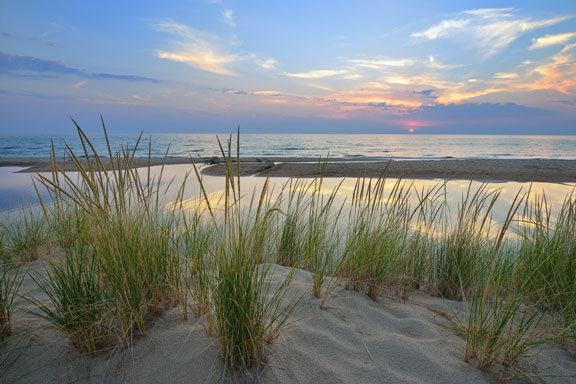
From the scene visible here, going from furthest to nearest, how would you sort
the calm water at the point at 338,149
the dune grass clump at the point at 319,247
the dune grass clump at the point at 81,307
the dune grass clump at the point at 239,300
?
the calm water at the point at 338,149 < the dune grass clump at the point at 319,247 < the dune grass clump at the point at 81,307 < the dune grass clump at the point at 239,300

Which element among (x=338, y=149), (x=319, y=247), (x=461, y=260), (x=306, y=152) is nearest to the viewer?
(x=319, y=247)

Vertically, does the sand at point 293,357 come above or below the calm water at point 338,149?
below

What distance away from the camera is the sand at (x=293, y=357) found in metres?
A: 1.45

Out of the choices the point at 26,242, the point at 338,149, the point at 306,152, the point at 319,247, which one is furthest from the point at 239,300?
the point at 338,149

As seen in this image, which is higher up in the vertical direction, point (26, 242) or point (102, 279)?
point (102, 279)

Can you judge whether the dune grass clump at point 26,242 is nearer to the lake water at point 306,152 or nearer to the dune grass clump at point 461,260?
the lake water at point 306,152

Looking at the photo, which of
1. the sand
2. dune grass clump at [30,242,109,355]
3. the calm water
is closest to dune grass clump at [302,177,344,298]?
the sand

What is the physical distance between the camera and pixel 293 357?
1.56m

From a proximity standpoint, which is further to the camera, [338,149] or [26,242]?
[338,149]

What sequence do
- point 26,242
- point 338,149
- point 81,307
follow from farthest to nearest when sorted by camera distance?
point 338,149 → point 26,242 → point 81,307

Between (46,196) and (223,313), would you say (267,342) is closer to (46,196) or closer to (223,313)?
(223,313)

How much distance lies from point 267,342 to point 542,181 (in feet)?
40.0

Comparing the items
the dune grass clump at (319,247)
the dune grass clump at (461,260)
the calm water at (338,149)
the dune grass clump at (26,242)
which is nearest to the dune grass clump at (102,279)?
the dune grass clump at (319,247)

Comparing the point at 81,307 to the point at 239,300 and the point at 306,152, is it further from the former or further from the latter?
the point at 306,152
